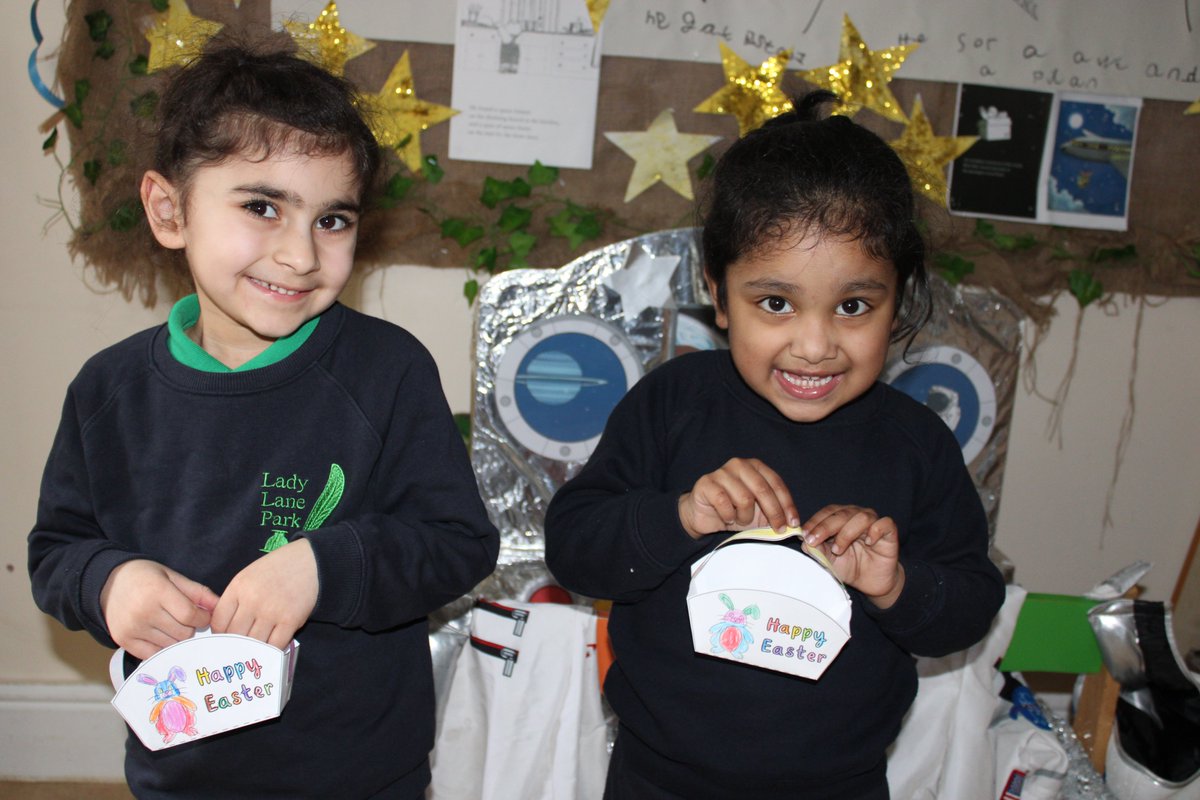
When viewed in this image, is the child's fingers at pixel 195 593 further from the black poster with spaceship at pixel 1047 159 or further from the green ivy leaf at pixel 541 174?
the black poster with spaceship at pixel 1047 159

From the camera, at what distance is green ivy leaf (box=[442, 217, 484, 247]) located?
159 centimetres

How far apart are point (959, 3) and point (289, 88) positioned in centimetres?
122

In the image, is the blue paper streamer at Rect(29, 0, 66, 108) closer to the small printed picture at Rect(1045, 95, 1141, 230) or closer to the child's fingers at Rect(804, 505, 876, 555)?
the child's fingers at Rect(804, 505, 876, 555)

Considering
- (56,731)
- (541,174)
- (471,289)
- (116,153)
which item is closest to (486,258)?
(471,289)

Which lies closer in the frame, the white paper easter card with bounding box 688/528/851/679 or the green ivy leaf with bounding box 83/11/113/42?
the white paper easter card with bounding box 688/528/851/679

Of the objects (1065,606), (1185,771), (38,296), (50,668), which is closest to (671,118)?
(1065,606)

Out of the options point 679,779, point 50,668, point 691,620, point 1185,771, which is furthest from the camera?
point 50,668

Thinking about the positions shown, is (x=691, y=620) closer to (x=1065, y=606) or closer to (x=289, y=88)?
(x=289, y=88)

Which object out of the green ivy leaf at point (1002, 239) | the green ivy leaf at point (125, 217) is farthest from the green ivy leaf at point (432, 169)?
the green ivy leaf at point (1002, 239)

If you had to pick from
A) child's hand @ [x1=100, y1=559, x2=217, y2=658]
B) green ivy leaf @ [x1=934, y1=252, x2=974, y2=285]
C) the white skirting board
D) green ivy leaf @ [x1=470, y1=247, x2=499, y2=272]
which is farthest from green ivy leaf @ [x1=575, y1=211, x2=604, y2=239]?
the white skirting board

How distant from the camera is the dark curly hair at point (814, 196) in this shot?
0.92 m

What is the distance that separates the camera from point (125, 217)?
144 centimetres

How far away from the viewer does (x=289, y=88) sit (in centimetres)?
91

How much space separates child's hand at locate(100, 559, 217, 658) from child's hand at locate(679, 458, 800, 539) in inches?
17.3
